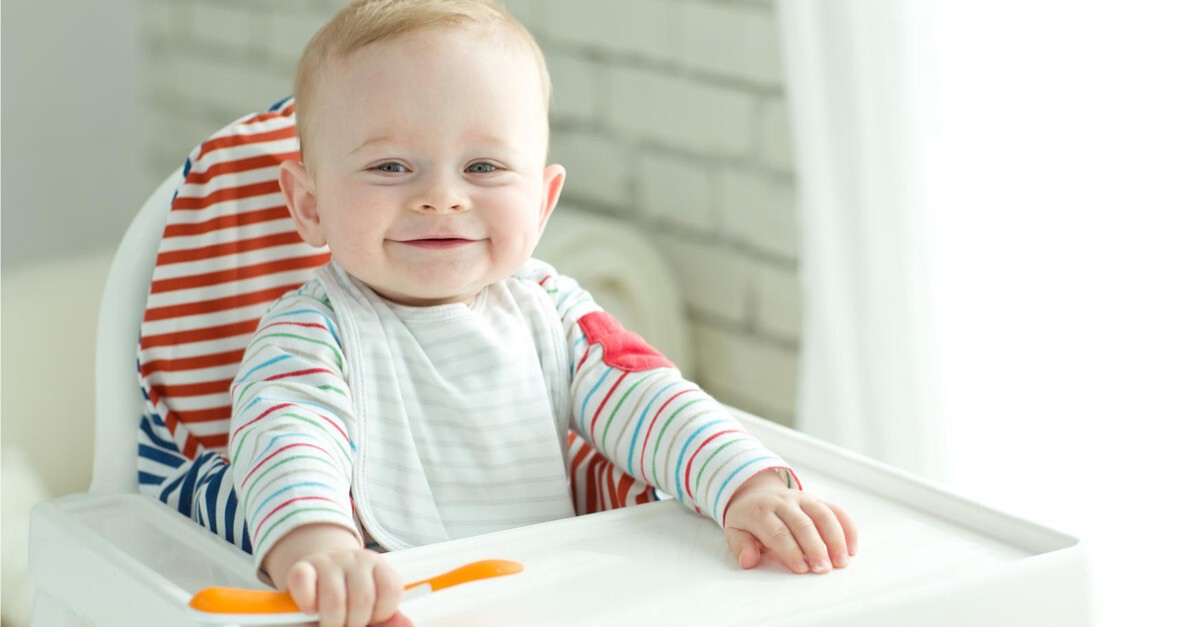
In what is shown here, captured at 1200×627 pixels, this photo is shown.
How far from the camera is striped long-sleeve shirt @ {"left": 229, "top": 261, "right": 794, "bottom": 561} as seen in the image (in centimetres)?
80

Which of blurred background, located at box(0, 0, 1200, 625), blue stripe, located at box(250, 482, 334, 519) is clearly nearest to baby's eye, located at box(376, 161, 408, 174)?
blue stripe, located at box(250, 482, 334, 519)

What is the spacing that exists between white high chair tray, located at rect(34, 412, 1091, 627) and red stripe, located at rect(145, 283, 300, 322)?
0.45 feet

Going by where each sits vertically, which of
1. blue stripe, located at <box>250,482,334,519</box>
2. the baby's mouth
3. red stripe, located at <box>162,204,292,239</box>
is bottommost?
blue stripe, located at <box>250,482,334,519</box>

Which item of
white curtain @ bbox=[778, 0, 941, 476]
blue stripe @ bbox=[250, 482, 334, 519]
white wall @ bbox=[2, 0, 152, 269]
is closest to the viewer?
blue stripe @ bbox=[250, 482, 334, 519]

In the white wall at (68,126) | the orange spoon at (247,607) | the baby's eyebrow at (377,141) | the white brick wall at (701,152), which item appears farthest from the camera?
the white wall at (68,126)

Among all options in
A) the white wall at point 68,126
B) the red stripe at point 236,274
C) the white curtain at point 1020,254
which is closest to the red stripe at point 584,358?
the red stripe at point 236,274

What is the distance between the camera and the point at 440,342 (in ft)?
2.86

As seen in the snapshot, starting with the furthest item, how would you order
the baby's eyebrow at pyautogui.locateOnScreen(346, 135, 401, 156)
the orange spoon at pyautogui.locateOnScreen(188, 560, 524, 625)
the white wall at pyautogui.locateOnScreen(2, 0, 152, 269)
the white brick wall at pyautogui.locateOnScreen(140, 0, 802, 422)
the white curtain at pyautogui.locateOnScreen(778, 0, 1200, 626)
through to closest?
the white wall at pyautogui.locateOnScreen(2, 0, 152, 269) < the white brick wall at pyautogui.locateOnScreen(140, 0, 802, 422) < the white curtain at pyautogui.locateOnScreen(778, 0, 1200, 626) < the baby's eyebrow at pyautogui.locateOnScreen(346, 135, 401, 156) < the orange spoon at pyautogui.locateOnScreen(188, 560, 524, 625)

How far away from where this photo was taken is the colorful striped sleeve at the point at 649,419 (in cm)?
81

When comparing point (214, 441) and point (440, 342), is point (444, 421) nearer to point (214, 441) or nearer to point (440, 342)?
point (440, 342)

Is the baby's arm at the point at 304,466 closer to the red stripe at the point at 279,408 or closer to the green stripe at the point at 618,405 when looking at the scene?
the red stripe at the point at 279,408

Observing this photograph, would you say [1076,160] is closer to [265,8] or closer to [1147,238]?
[1147,238]

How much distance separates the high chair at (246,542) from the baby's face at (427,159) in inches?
4.9

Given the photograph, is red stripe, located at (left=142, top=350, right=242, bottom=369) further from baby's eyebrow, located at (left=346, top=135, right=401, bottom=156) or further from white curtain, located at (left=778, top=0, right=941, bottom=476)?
white curtain, located at (left=778, top=0, right=941, bottom=476)
